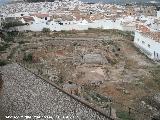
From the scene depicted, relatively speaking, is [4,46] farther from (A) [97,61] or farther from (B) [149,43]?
(B) [149,43]

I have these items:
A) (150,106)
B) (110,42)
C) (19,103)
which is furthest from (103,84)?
(110,42)

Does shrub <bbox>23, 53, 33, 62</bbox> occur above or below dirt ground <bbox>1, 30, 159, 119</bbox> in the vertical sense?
above

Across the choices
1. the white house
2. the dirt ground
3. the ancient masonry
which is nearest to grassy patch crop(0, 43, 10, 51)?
the dirt ground

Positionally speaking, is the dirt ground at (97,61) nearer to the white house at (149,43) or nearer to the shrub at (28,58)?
the shrub at (28,58)

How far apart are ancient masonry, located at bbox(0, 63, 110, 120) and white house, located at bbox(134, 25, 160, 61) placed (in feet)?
49.3

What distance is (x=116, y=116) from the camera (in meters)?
26.3

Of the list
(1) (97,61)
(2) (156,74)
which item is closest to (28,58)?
(1) (97,61)

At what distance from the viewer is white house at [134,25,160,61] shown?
42.6 m

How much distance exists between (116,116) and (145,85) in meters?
7.81

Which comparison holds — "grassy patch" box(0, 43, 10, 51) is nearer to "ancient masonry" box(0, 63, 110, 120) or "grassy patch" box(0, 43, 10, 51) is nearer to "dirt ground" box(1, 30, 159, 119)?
"dirt ground" box(1, 30, 159, 119)

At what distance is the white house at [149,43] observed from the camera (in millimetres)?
42562

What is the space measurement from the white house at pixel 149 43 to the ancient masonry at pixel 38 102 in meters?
15.0

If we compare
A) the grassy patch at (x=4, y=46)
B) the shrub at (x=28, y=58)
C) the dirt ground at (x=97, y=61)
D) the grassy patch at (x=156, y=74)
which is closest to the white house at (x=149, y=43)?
the dirt ground at (x=97, y=61)

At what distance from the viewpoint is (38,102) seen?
92.8 ft
